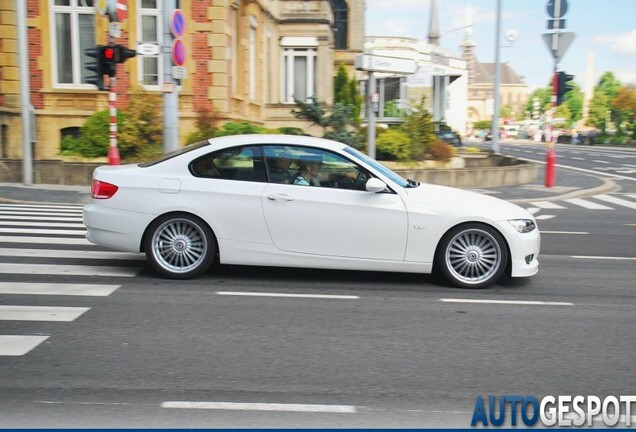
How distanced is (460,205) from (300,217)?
1.69 meters

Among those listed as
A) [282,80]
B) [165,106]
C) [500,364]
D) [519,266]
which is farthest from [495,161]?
[500,364]

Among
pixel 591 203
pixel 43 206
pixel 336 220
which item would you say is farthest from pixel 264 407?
pixel 591 203

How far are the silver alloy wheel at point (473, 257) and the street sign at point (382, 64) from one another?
10.7 meters

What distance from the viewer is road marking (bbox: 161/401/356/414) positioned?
4.09 meters

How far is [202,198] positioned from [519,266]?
345 cm

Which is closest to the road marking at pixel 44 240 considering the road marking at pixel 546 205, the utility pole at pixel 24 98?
the utility pole at pixel 24 98

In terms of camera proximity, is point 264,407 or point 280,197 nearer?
point 264,407

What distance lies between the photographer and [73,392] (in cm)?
430

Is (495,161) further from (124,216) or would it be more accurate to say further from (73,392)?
(73,392)

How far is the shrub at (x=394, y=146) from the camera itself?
20.5 metres

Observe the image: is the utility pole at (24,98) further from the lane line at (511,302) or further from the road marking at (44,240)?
the lane line at (511,302)

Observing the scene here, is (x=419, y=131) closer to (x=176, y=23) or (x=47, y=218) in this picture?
(x=176, y=23)

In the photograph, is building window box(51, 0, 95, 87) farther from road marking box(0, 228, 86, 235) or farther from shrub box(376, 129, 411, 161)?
→ road marking box(0, 228, 86, 235)

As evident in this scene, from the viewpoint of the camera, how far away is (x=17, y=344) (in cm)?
518
